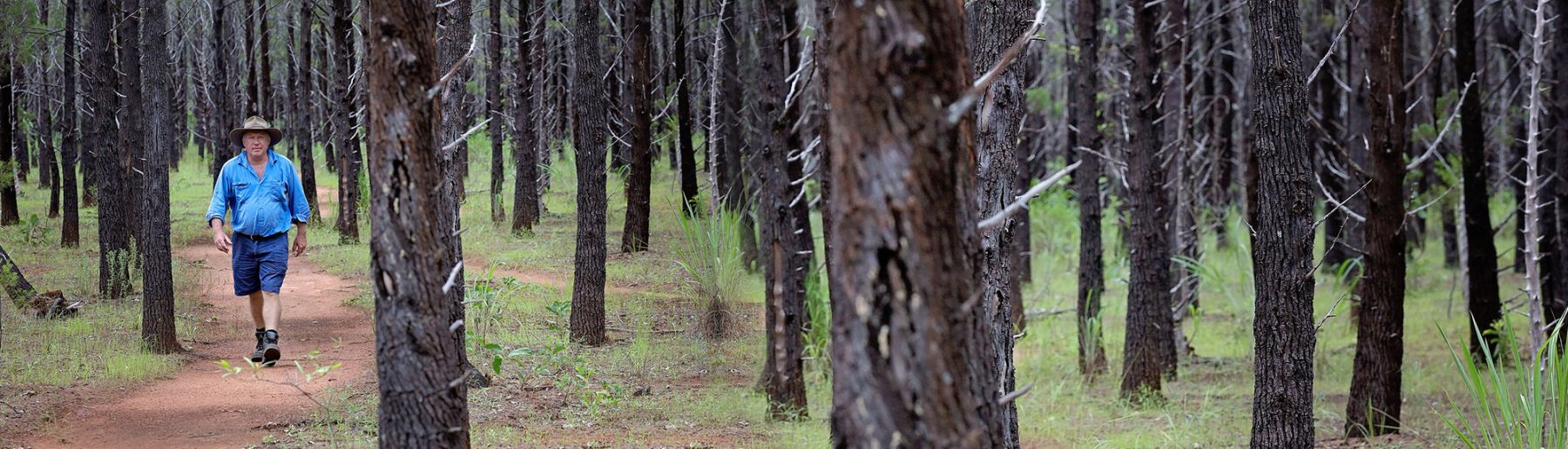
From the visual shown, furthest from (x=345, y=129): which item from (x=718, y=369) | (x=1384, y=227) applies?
(x=1384, y=227)

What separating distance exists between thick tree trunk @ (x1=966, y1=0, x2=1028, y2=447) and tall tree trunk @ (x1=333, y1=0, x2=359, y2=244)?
30.4ft

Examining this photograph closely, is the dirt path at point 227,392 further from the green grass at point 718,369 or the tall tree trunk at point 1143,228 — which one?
the tall tree trunk at point 1143,228

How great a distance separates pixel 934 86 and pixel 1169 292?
8.57 meters

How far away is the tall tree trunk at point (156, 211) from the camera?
759 centimetres

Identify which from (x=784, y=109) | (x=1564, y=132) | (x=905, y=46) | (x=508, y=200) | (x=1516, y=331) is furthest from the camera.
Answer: (x=508, y=200)

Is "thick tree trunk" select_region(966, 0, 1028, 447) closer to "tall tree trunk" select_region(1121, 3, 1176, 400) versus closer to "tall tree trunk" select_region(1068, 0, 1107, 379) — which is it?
"tall tree trunk" select_region(1121, 3, 1176, 400)

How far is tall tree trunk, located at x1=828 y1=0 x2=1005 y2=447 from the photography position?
7.52 feet

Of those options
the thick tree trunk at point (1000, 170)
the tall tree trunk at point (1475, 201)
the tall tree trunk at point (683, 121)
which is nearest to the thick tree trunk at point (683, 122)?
the tall tree trunk at point (683, 121)

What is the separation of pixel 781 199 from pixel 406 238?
139 inches

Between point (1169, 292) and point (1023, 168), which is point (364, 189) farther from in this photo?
point (1169, 292)

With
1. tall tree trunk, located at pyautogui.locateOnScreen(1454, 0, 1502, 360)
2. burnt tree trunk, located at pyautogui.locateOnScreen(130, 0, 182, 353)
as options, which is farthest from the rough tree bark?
burnt tree trunk, located at pyautogui.locateOnScreen(130, 0, 182, 353)

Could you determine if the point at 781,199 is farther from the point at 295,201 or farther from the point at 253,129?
the point at 253,129

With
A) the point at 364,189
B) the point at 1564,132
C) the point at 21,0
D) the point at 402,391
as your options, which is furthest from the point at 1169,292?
the point at 21,0

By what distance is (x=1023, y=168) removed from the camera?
49.7 ft
